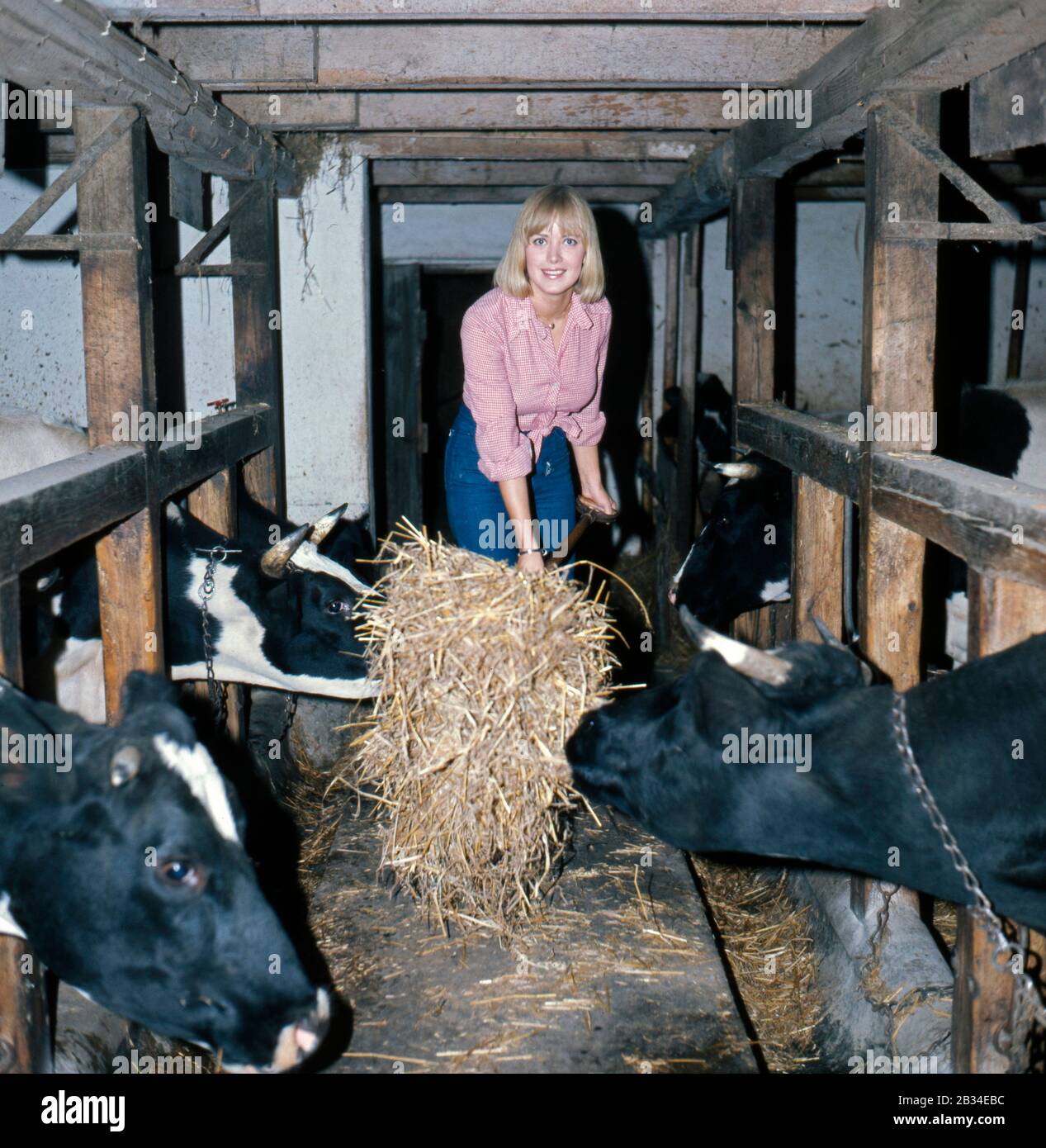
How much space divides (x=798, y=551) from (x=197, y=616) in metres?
2.40

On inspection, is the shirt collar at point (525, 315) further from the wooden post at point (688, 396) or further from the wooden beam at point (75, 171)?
the wooden post at point (688, 396)

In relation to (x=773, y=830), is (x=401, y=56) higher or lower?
higher

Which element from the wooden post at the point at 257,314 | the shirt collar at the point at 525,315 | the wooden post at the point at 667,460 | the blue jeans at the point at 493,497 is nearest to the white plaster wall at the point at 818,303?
the wooden post at the point at 667,460

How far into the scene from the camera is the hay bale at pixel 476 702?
3258 mm

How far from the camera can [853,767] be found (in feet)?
8.68

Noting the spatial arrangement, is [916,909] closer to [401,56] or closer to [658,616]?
[401,56]

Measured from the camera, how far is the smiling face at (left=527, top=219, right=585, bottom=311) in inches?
162

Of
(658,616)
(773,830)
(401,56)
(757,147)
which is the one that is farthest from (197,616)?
(658,616)

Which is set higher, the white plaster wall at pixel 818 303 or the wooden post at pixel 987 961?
the white plaster wall at pixel 818 303

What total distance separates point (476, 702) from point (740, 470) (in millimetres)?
2755

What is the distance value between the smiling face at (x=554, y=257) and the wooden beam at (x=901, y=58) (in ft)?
3.24

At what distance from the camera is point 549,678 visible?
10.8 ft

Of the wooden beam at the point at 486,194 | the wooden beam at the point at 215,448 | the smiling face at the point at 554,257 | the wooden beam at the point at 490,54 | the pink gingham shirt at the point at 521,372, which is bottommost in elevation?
the wooden beam at the point at 215,448

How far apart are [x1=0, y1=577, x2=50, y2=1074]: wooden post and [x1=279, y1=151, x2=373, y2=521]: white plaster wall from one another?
4102 mm
